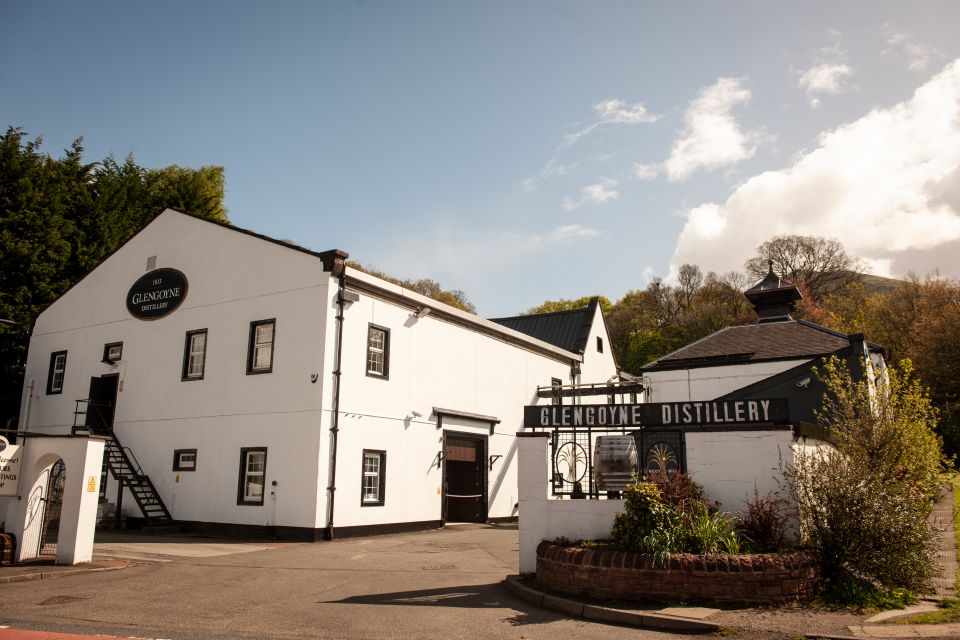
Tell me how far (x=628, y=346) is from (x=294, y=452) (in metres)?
41.7

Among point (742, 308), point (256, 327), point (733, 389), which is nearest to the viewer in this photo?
point (256, 327)

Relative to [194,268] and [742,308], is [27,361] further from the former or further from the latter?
[742,308]

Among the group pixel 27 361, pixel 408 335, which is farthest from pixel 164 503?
pixel 27 361

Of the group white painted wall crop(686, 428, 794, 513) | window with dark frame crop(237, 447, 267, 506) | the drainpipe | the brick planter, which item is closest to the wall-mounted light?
the drainpipe

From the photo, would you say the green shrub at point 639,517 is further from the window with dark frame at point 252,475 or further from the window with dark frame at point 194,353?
the window with dark frame at point 194,353

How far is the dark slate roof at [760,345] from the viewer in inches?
962

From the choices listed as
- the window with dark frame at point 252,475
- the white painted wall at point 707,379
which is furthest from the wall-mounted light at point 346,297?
the white painted wall at point 707,379

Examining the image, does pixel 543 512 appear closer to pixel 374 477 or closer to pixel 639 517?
pixel 639 517

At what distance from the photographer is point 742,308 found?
5144cm

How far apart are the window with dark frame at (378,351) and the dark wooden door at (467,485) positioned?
4.74 metres

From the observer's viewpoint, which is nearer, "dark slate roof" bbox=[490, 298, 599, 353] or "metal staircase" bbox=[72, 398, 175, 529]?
"metal staircase" bbox=[72, 398, 175, 529]

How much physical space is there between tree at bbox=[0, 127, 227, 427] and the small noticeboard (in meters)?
15.2

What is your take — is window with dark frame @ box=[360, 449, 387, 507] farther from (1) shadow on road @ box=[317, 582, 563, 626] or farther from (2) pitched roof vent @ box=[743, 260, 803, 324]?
(2) pitched roof vent @ box=[743, 260, 803, 324]

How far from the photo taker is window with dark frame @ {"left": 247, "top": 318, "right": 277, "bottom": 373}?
19.9 metres
